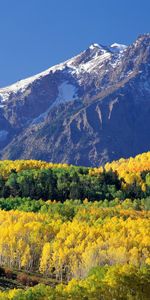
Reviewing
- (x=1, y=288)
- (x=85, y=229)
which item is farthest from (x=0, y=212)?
(x=1, y=288)

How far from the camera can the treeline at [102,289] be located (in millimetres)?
Result: 93188

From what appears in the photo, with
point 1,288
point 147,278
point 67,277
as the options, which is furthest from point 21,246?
point 147,278

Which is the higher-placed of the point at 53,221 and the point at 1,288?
the point at 53,221

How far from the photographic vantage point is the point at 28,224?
560 feet

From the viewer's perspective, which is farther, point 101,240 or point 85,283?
point 101,240

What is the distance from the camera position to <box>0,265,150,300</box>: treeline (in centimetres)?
9319

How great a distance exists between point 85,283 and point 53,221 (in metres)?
81.5

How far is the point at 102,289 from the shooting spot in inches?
3812

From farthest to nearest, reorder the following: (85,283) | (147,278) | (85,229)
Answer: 1. (85,229)
2. (147,278)
3. (85,283)

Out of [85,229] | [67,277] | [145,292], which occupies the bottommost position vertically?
[145,292]

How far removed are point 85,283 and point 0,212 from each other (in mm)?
99669

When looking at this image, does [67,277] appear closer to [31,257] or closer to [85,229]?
[31,257]

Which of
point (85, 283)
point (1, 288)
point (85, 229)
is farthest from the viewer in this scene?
point (85, 229)

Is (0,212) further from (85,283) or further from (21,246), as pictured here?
(85,283)
